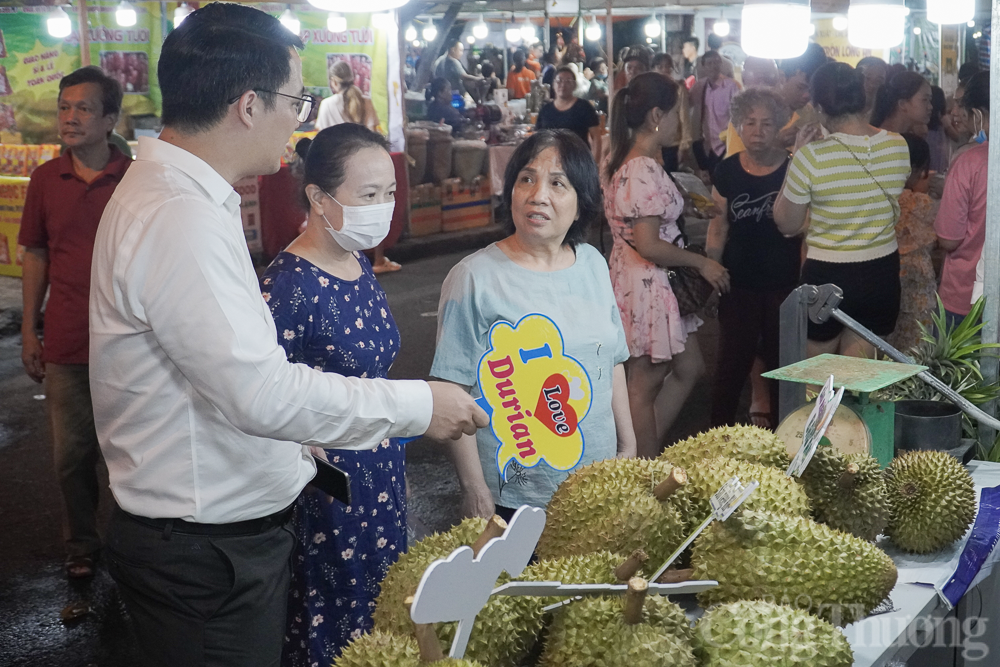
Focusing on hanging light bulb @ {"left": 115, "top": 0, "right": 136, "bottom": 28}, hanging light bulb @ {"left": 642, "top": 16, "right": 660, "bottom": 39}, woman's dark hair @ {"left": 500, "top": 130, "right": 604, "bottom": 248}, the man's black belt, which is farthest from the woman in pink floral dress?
hanging light bulb @ {"left": 642, "top": 16, "right": 660, "bottom": 39}

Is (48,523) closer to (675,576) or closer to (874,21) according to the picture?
(675,576)

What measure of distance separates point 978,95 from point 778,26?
3.62ft

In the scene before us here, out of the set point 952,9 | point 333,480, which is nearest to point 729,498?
point 333,480

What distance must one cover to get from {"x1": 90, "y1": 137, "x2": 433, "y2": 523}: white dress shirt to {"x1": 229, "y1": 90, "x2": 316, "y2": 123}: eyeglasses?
0.18 metres

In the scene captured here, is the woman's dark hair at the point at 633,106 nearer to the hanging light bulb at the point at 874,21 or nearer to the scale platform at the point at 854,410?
the hanging light bulb at the point at 874,21

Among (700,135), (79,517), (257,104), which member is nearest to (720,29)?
(700,135)

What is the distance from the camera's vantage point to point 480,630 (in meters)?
1.50

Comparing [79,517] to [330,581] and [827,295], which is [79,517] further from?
[827,295]

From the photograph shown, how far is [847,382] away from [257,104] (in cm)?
142

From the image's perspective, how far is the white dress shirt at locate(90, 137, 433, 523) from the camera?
5.38 feet

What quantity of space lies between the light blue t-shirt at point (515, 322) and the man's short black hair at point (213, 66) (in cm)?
101

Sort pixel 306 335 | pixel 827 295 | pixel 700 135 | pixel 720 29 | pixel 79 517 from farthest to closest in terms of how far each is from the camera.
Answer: pixel 720 29 < pixel 700 135 < pixel 79 517 < pixel 827 295 < pixel 306 335

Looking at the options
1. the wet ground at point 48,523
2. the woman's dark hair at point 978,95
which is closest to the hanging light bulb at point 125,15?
the wet ground at point 48,523

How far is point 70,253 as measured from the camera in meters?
3.78
